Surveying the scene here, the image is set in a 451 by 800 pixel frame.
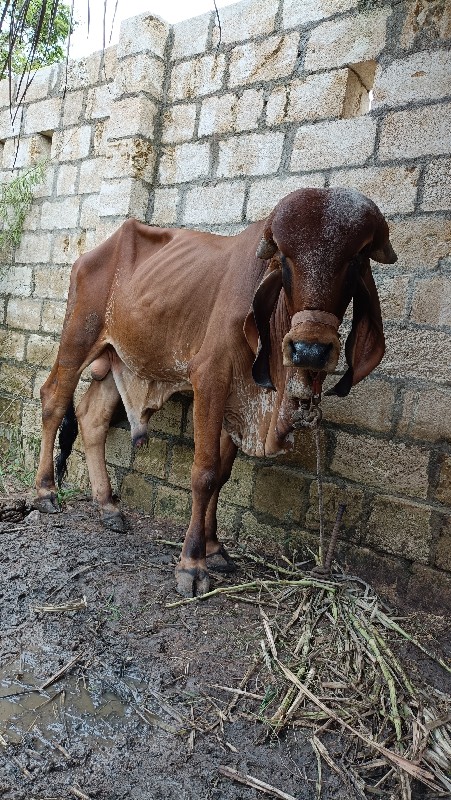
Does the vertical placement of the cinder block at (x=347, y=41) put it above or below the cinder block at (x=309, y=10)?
below

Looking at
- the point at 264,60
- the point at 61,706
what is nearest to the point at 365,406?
the point at 61,706

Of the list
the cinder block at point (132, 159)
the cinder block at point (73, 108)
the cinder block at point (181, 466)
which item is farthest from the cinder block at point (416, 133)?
the cinder block at point (73, 108)

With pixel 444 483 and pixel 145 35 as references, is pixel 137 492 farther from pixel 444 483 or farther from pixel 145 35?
pixel 145 35

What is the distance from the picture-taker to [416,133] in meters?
3.19

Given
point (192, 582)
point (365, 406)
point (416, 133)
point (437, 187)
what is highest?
point (416, 133)

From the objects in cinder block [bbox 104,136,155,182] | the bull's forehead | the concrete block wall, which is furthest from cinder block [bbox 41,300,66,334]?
the bull's forehead

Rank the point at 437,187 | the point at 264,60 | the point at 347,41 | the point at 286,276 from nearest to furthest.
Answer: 1. the point at 286,276
2. the point at 437,187
3. the point at 347,41
4. the point at 264,60

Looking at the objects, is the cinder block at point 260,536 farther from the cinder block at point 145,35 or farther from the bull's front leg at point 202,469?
the cinder block at point 145,35

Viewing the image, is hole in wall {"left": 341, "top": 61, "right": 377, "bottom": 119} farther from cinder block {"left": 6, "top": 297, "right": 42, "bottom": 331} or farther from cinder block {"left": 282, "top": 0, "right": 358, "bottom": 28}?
cinder block {"left": 6, "top": 297, "right": 42, "bottom": 331}

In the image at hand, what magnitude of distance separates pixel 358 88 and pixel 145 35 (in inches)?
66.9

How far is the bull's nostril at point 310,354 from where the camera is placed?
2236 mm

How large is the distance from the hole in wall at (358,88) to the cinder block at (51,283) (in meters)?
2.56

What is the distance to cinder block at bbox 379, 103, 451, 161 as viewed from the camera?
310 cm

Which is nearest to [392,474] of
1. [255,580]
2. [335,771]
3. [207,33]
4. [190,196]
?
[255,580]
